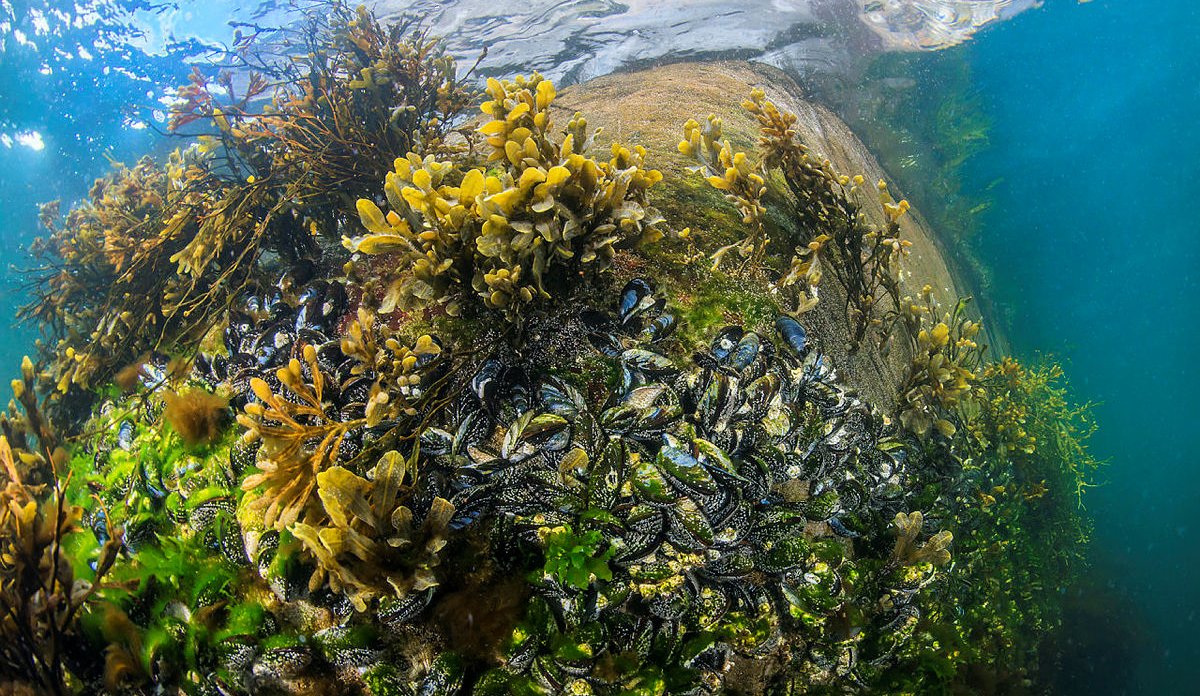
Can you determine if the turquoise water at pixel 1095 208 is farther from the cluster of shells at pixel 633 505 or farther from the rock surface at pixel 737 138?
the cluster of shells at pixel 633 505

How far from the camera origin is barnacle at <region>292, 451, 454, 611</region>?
1702 mm

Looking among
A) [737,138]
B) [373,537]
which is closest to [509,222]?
[373,537]

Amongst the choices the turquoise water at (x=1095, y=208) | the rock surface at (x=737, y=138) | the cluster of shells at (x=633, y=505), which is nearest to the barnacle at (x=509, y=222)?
the cluster of shells at (x=633, y=505)

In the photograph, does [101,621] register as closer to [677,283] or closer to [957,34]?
[677,283]

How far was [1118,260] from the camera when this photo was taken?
4256cm

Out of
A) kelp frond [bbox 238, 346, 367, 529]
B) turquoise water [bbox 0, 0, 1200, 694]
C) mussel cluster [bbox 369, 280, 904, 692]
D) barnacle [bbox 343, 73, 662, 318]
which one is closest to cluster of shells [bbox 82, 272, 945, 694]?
mussel cluster [bbox 369, 280, 904, 692]

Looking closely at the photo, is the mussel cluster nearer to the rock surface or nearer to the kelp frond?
the kelp frond

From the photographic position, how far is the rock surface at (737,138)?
300cm

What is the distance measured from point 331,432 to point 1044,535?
8.59m

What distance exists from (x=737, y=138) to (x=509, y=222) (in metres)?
3.38

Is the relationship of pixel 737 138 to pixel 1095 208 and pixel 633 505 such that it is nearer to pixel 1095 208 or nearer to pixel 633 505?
pixel 633 505

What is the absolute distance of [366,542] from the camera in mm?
1738

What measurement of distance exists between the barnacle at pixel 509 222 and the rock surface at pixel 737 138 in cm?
46

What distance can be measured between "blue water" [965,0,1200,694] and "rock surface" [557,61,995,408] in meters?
6.78
